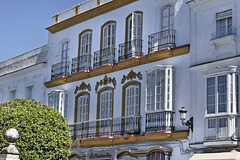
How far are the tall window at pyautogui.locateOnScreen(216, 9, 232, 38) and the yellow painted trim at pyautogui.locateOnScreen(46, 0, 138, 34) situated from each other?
18.1 ft

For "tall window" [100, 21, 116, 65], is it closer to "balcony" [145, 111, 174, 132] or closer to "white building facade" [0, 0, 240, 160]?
"white building facade" [0, 0, 240, 160]

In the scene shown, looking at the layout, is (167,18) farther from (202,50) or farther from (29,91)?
(29,91)

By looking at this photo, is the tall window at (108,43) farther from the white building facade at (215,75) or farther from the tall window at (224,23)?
the tall window at (224,23)

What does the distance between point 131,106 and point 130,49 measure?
2519mm

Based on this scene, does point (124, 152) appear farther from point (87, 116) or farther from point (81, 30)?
point (81, 30)

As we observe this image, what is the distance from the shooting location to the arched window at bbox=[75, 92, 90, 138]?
2453 centimetres

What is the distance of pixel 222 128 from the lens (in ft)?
58.4

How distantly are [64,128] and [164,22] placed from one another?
6561 millimetres

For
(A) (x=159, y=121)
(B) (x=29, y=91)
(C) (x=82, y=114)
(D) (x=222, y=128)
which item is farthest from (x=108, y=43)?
(D) (x=222, y=128)

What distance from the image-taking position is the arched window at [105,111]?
23.2 meters

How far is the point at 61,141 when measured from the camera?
1783 cm

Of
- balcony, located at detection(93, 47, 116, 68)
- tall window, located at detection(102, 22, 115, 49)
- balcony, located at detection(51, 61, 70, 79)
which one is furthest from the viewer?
balcony, located at detection(51, 61, 70, 79)

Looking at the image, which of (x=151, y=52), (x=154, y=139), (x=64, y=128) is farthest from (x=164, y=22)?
(x=64, y=128)

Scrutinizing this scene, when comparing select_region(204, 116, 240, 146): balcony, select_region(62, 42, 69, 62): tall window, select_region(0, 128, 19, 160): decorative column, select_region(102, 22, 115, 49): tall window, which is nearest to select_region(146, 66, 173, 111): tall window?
select_region(204, 116, 240, 146): balcony
